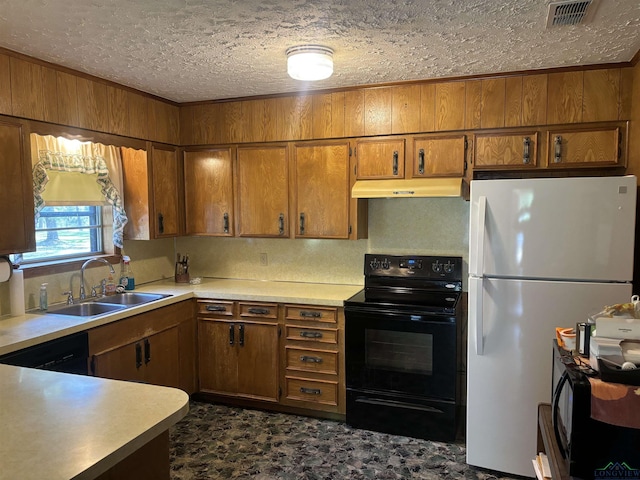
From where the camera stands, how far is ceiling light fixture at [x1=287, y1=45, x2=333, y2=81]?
2520 mm

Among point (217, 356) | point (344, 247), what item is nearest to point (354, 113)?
point (344, 247)

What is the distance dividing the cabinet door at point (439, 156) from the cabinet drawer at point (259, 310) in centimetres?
139

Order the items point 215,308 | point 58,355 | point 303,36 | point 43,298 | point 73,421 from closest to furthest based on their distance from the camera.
→ point 73,421
point 303,36
point 58,355
point 43,298
point 215,308

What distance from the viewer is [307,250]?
3.93 meters

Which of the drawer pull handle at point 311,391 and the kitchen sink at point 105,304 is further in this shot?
the drawer pull handle at point 311,391

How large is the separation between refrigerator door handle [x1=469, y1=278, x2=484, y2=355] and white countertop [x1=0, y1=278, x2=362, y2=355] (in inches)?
36.6

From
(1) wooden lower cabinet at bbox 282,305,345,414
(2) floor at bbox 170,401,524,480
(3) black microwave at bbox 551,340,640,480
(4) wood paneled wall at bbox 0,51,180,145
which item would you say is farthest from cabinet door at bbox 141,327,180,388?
(3) black microwave at bbox 551,340,640,480

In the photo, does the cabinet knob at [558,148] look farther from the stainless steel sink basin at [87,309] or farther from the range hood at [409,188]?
the stainless steel sink basin at [87,309]

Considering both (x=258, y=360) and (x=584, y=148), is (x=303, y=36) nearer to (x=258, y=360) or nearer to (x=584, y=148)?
(x=584, y=148)

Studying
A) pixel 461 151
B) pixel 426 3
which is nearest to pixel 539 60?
pixel 461 151

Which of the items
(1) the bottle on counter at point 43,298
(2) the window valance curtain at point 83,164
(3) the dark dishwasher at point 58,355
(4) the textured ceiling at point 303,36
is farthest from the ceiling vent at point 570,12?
(1) the bottle on counter at point 43,298

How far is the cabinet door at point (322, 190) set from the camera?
3.49 metres

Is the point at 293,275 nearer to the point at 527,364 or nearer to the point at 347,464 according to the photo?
the point at 347,464

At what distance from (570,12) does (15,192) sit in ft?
9.57
